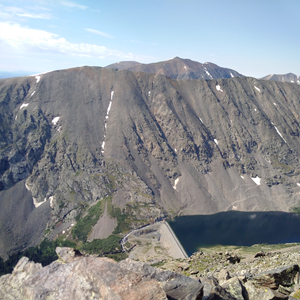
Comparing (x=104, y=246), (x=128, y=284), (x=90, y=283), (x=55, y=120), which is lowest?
(x=104, y=246)

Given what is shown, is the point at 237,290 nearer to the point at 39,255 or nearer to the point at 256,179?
the point at 39,255

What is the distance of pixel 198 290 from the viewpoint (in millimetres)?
16609

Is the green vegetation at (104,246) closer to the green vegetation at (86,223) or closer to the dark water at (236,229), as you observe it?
the green vegetation at (86,223)

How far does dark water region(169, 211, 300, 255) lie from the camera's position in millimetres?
118250

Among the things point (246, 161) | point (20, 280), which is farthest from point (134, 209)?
point (20, 280)

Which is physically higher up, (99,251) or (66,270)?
(66,270)

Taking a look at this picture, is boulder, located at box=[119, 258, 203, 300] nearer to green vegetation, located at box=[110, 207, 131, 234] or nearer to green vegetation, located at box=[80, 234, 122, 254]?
green vegetation, located at box=[80, 234, 122, 254]

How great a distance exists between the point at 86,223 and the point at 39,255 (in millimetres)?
23623

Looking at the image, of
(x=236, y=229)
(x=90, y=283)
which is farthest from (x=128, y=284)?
(x=236, y=229)

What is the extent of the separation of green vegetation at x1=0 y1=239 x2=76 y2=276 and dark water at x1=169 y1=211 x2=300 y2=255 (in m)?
52.8

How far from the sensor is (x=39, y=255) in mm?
105562

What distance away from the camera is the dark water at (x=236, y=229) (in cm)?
11825

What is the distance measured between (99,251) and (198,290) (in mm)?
96936

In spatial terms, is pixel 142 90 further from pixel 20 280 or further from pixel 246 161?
pixel 20 280
